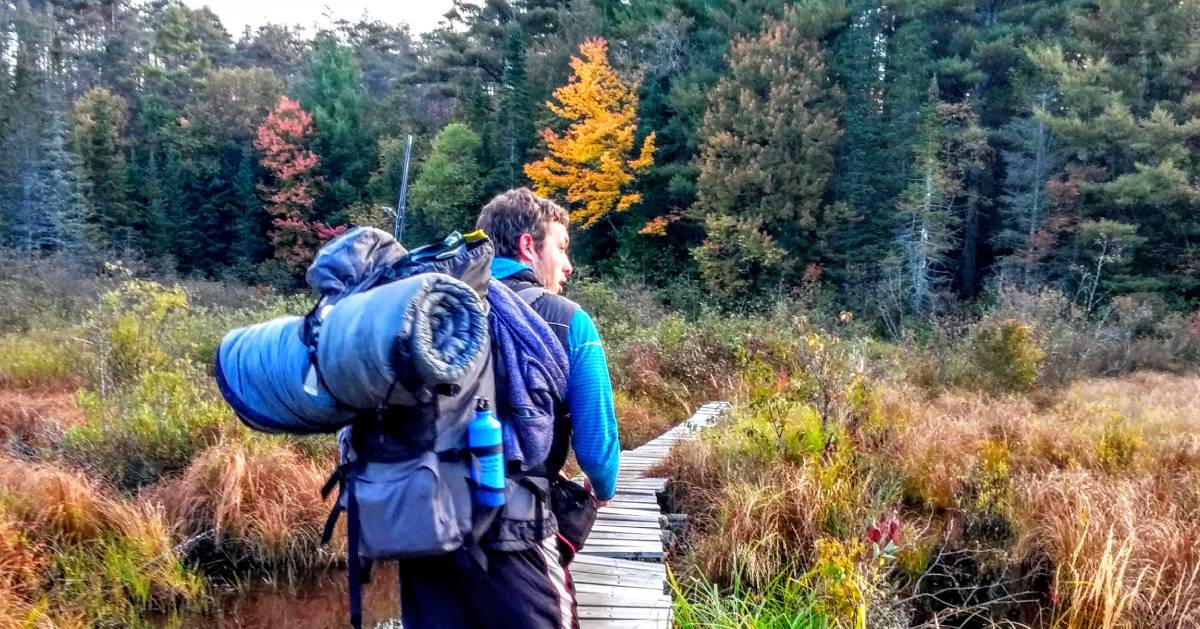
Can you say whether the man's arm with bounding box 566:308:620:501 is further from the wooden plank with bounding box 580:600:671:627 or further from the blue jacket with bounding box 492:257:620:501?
the wooden plank with bounding box 580:600:671:627

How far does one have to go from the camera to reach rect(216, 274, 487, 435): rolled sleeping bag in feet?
4.90

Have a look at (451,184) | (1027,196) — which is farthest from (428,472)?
(451,184)

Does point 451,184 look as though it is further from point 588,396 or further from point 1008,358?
point 588,396

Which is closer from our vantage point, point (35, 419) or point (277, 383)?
point (277, 383)

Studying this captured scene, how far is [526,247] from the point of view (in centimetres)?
212

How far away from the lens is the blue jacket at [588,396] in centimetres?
194

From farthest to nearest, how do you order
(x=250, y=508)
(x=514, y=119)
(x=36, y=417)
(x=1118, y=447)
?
(x=514, y=119)
(x=36, y=417)
(x=1118, y=447)
(x=250, y=508)

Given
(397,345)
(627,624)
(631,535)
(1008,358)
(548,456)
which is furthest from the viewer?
(1008,358)

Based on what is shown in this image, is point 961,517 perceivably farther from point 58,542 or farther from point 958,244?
point 958,244

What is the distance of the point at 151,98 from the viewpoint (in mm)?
34062

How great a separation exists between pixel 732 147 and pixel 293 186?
18094 millimetres

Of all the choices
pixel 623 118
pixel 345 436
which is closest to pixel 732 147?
pixel 623 118

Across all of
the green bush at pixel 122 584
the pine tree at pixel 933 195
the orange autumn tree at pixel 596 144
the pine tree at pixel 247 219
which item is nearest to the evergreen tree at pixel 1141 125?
the pine tree at pixel 933 195

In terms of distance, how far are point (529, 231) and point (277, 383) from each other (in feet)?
2.49
